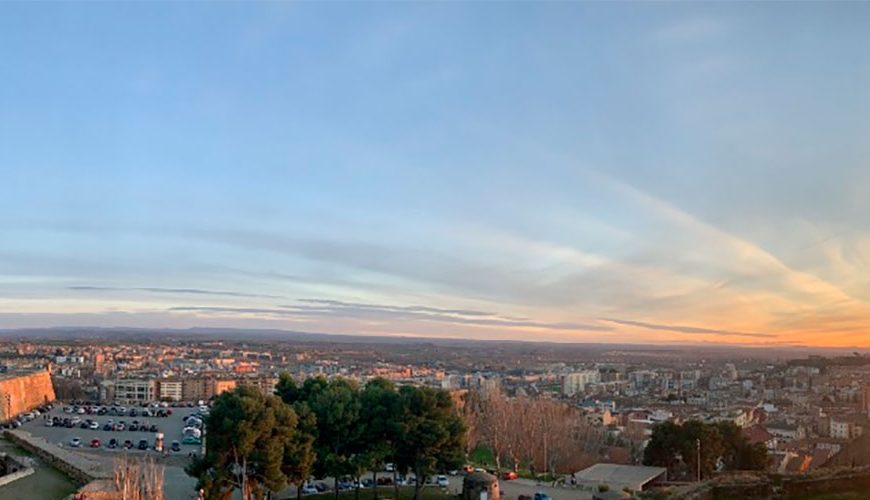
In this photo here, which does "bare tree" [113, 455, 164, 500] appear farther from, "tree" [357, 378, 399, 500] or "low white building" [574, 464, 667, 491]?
"low white building" [574, 464, 667, 491]

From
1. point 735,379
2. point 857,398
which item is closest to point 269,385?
point 857,398

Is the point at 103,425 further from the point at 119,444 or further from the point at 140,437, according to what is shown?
the point at 119,444

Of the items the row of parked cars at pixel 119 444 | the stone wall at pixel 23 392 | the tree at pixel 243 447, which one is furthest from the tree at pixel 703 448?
the stone wall at pixel 23 392

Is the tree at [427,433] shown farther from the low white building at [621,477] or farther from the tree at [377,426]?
the low white building at [621,477]

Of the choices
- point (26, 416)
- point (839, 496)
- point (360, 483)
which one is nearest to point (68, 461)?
point (360, 483)

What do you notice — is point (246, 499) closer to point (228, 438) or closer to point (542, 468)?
point (228, 438)

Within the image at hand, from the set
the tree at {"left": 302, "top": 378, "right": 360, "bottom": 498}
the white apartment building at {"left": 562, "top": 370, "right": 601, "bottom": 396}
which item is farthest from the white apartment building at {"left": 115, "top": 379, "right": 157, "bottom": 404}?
the tree at {"left": 302, "top": 378, "right": 360, "bottom": 498}
